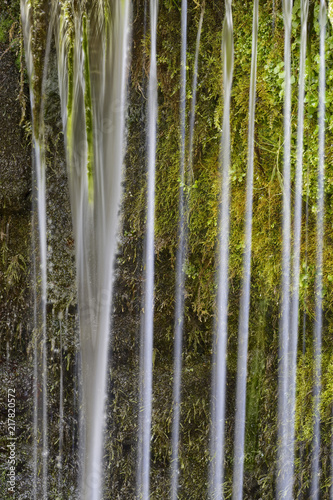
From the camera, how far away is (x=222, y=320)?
7.22 ft

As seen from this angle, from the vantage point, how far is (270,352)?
84.8 inches

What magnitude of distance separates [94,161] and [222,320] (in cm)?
113

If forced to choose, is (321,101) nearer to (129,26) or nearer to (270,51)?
(270,51)

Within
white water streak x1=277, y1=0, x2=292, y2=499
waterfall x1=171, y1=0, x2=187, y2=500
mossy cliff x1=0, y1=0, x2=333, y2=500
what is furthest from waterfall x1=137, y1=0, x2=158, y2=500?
white water streak x1=277, y1=0, x2=292, y2=499

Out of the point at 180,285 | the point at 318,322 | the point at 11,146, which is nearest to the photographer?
the point at 318,322

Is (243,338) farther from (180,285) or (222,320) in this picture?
(180,285)

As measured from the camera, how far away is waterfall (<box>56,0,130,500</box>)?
2176 millimetres

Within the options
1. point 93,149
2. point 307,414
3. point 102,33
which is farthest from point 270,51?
point 307,414

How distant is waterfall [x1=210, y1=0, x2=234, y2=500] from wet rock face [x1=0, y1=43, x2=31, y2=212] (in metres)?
1.14

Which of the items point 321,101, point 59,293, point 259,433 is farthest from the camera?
point 59,293

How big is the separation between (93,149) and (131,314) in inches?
37.2

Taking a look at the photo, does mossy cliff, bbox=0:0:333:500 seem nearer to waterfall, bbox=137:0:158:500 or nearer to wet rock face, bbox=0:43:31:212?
waterfall, bbox=137:0:158:500

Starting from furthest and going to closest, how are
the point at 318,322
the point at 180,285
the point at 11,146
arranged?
the point at 11,146, the point at 180,285, the point at 318,322

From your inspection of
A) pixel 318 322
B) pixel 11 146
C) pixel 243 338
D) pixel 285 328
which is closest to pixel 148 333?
pixel 243 338
